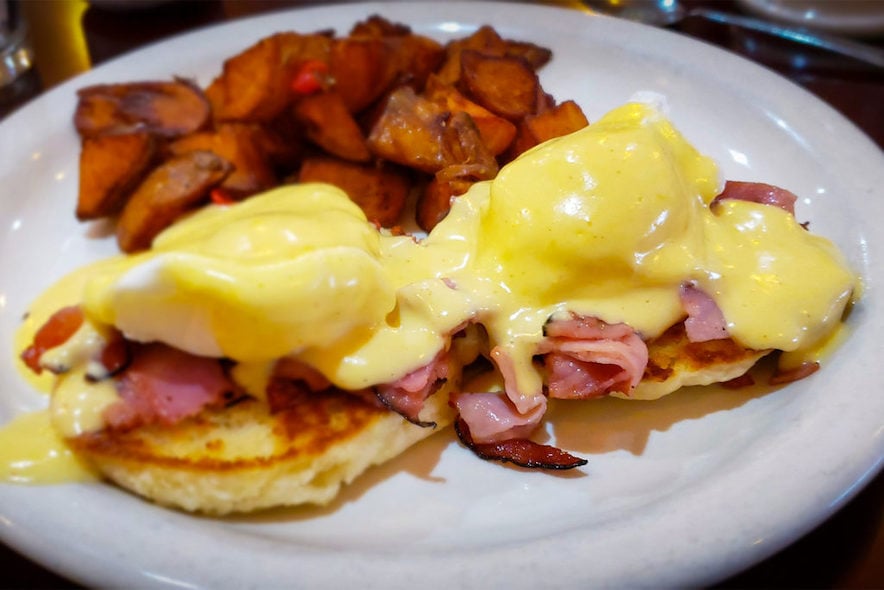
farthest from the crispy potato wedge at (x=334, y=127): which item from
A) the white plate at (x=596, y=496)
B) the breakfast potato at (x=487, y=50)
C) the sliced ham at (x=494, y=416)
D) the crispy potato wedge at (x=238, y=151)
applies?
the sliced ham at (x=494, y=416)

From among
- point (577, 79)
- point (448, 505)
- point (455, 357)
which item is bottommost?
point (448, 505)

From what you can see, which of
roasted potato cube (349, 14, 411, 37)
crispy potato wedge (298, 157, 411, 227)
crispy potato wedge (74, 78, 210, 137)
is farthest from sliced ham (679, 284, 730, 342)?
crispy potato wedge (74, 78, 210, 137)

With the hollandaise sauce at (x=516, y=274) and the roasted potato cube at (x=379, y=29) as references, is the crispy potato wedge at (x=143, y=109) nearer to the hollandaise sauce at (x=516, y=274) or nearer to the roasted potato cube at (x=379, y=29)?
the roasted potato cube at (x=379, y=29)

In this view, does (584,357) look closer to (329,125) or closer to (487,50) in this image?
(329,125)

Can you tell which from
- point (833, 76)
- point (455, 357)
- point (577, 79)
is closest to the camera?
point (455, 357)

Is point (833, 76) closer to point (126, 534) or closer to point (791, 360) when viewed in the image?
point (791, 360)

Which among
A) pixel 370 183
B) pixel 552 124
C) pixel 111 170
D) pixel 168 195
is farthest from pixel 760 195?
pixel 111 170

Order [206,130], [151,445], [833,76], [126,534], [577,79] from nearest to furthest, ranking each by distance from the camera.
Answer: [126,534]
[151,445]
[206,130]
[577,79]
[833,76]

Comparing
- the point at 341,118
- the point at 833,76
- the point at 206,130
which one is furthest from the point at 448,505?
the point at 833,76

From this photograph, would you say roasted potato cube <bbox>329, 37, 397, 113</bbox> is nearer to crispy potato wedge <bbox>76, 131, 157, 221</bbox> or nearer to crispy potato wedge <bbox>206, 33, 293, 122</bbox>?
crispy potato wedge <bbox>206, 33, 293, 122</bbox>
